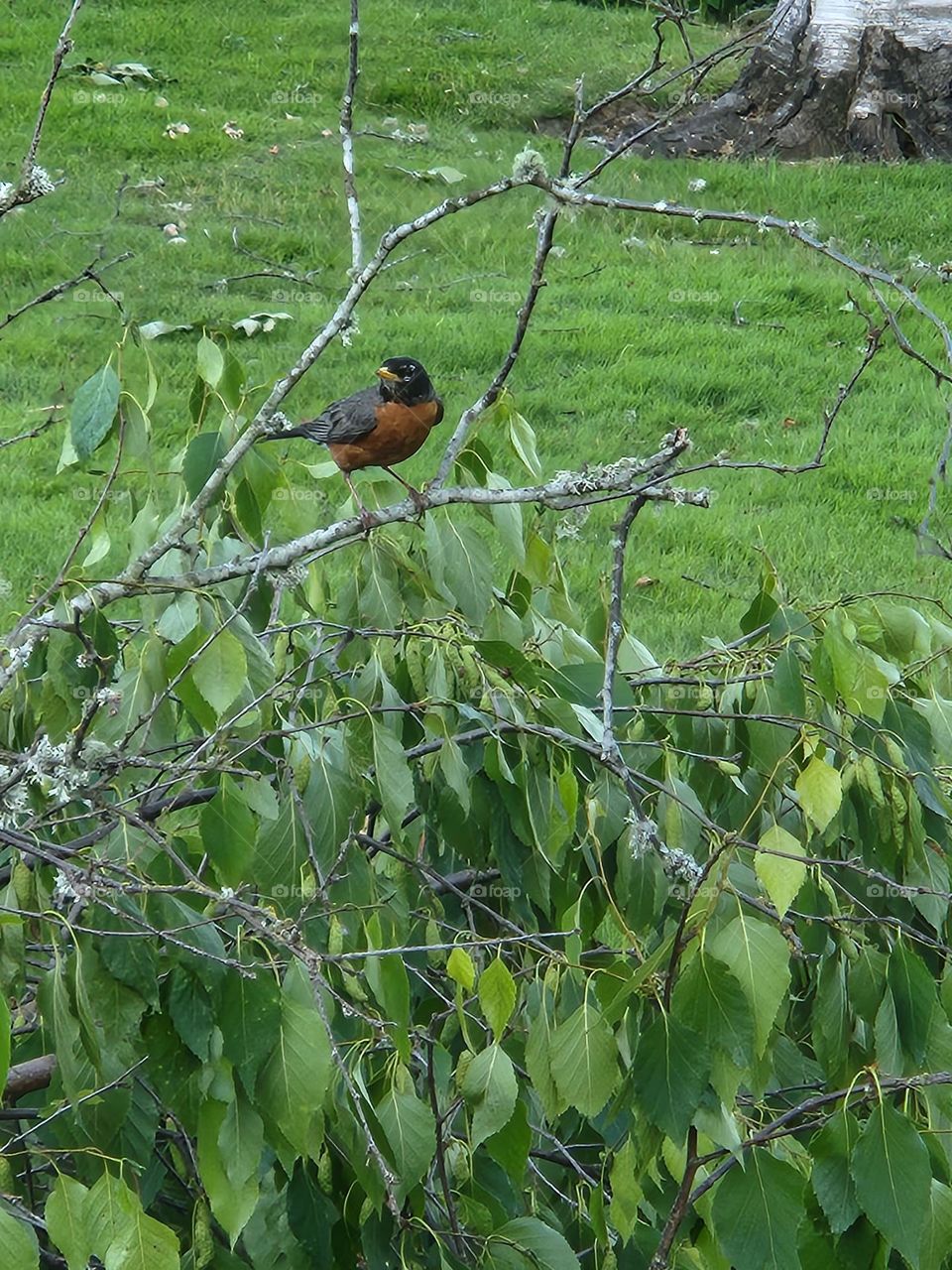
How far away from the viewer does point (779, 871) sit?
1703 millimetres

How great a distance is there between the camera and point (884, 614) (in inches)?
106

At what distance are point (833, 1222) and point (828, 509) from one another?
6089 mm

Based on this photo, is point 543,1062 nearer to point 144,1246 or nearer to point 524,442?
point 144,1246

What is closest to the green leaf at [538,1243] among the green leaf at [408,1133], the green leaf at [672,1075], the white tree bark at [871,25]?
the green leaf at [408,1133]

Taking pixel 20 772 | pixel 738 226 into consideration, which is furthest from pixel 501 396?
pixel 738 226

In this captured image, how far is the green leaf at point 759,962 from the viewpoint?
168 centimetres

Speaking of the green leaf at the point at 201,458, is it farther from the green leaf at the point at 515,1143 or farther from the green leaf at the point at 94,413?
the green leaf at the point at 515,1143

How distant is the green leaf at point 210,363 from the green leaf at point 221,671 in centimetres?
76

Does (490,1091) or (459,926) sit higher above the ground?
(490,1091)

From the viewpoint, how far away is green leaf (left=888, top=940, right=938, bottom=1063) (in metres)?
1.88

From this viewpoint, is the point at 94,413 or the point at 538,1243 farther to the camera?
the point at 94,413

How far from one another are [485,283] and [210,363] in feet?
24.3

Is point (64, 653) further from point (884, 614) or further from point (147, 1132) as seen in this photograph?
point (884, 614)

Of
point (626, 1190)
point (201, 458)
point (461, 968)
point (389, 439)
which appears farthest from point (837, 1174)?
point (389, 439)
